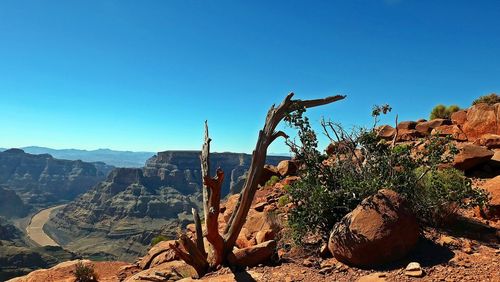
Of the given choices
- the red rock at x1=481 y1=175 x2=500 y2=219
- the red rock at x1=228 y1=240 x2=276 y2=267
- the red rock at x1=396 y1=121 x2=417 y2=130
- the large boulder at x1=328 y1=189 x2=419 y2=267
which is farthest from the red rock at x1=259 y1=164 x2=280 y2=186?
the large boulder at x1=328 y1=189 x2=419 y2=267

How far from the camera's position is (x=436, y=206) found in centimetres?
1123

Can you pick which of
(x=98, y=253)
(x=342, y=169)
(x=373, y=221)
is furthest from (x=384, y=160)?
(x=98, y=253)

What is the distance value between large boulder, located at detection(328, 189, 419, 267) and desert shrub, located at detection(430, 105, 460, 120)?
27.0 metres

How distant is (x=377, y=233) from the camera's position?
9.46 meters

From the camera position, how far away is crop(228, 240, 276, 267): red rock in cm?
1119

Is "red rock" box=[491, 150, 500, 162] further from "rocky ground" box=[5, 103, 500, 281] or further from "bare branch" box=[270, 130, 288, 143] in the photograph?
"bare branch" box=[270, 130, 288, 143]

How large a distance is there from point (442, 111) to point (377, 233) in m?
29.7

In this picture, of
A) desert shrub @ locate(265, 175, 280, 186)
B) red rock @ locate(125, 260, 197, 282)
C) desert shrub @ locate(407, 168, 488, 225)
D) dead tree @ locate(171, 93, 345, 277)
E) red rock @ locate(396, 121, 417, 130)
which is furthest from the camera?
red rock @ locate(396, 121, 417, 130)

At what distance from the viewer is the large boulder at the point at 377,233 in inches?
372

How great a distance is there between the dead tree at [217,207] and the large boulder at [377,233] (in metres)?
3.25

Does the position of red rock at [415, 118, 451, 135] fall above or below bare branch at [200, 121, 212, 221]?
above

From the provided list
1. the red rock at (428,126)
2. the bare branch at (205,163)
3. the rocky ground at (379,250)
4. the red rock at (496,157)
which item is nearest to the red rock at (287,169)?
the red rock at (428,126)

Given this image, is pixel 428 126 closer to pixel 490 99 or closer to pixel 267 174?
pixel 490 99

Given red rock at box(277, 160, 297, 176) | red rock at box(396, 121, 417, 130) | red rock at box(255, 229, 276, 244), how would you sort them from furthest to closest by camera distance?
red rock at box(396, 121, 417, 130)
red rock at box(277, 160, 297, 176)
red rock at box(255, 229, 276, 244)
